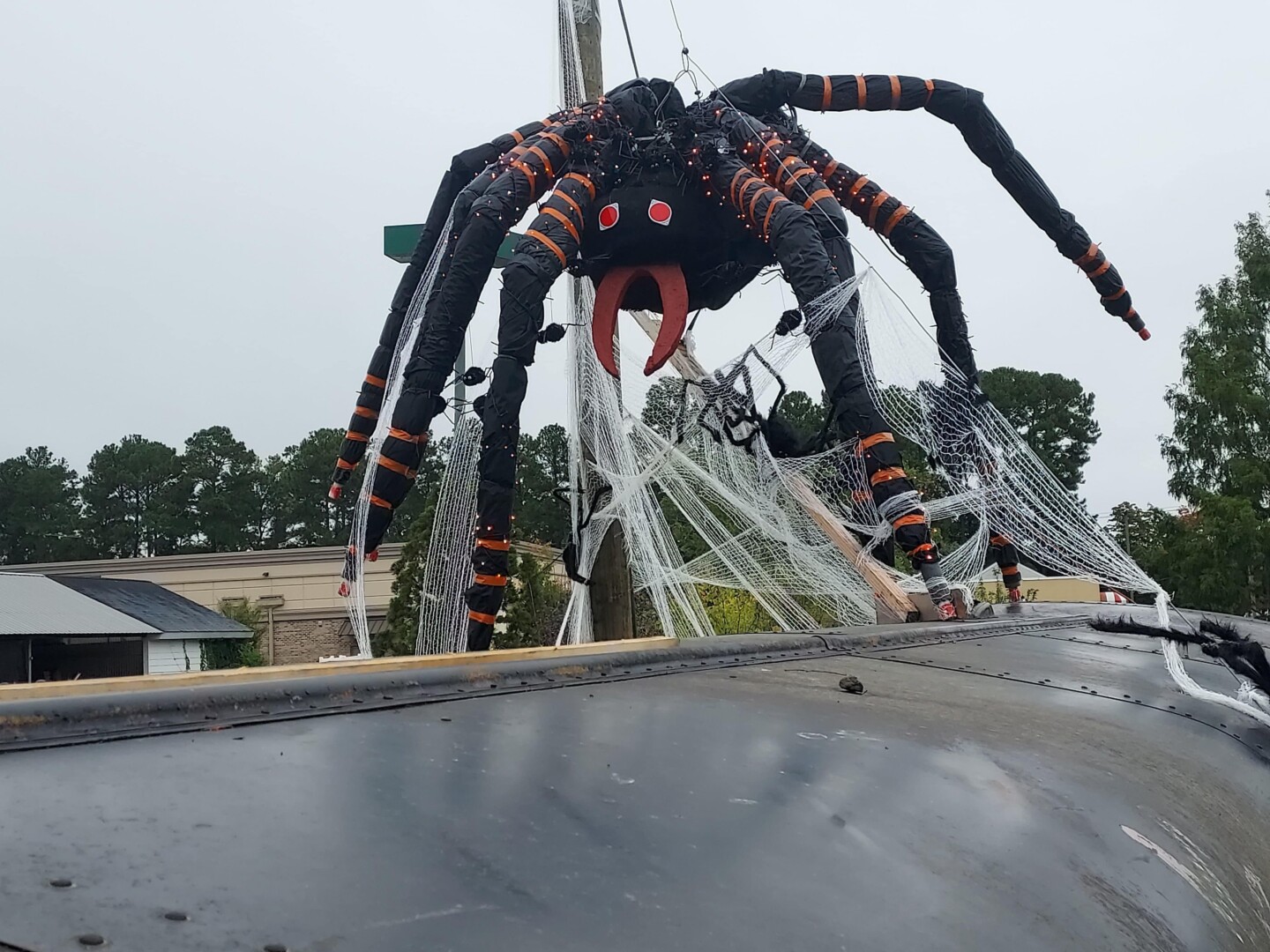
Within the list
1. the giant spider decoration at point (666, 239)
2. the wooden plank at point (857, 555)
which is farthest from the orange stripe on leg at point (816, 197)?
the wooden plank at point (857, 555)

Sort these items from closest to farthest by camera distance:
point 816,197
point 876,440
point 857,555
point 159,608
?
point 876,440
point 857,555
point 816,197
point 159,608

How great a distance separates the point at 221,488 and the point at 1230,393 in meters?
38.3

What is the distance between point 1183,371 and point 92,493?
42.9 meters

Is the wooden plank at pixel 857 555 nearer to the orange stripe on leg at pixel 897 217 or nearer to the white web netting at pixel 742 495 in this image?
the white web netting at pixel 742 495

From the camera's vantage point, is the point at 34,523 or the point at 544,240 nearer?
the point at 544,240

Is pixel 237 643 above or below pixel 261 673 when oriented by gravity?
below

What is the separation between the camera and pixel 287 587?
23.4 metres

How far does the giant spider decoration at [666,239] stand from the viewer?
646cm

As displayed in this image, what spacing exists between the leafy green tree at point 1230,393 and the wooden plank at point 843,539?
1594 centimetres

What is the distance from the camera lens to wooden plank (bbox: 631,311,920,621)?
18.8 feet

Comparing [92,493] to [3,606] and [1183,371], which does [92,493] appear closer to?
[3,606]

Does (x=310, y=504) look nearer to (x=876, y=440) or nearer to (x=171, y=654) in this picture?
(x=171, y=654)

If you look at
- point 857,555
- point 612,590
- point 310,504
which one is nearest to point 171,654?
point 612,590

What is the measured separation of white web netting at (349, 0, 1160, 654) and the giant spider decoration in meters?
0.34
